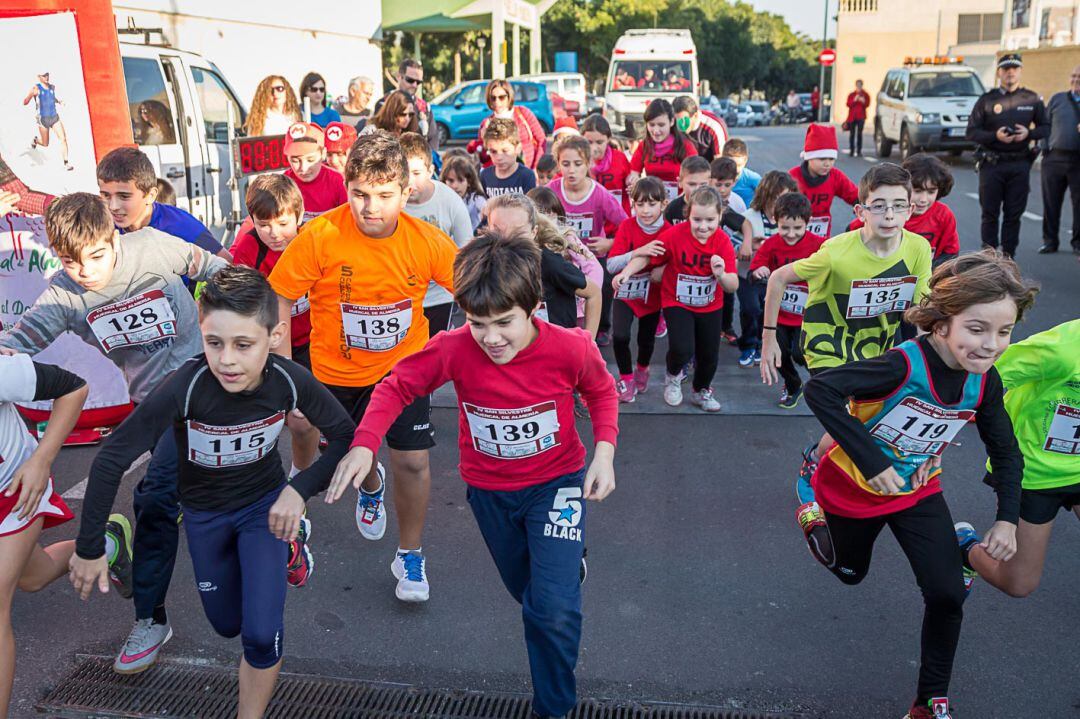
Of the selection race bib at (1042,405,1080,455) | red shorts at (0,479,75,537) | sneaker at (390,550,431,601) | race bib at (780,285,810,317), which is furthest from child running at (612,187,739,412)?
red shorts at (0,479,75,537)

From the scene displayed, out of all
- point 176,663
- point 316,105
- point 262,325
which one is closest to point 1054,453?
point 262,325

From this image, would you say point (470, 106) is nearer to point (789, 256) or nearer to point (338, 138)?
point (338, 138)

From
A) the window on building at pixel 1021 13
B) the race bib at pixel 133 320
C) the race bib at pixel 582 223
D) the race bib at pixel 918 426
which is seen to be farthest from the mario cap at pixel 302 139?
the window on building at pixel 1021 13

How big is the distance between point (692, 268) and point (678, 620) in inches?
117

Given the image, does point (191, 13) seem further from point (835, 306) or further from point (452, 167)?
point (835, 306)

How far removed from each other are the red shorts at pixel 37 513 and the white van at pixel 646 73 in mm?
21603

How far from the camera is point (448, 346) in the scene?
3348 mm

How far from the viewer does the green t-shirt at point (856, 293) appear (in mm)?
4918

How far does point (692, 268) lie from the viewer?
6.52 metres

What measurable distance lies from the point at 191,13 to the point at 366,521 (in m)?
14.6

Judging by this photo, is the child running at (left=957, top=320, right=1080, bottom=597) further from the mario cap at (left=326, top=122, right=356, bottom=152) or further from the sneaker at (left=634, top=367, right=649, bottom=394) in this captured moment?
the mario cap at (left=326, top=122, right=356, bottom=152)

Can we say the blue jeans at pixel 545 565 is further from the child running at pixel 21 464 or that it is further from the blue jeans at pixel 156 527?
the child running at pixel 21 464

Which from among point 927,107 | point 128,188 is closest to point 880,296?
point 128,188

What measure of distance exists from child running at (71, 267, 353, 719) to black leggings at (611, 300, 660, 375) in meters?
3.82
